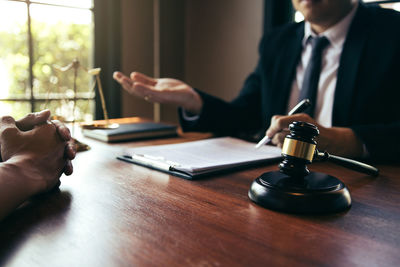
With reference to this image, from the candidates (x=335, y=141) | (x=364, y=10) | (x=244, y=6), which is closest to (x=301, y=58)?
(x=364, y=10)

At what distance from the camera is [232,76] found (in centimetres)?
298

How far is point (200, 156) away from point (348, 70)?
0.88 metres

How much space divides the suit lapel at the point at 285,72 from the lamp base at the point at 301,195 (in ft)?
3.67

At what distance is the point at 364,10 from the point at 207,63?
1673 mm

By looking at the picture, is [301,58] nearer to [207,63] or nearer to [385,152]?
[385,152]

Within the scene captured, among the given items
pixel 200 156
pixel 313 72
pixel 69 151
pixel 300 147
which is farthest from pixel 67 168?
pixel 313 72

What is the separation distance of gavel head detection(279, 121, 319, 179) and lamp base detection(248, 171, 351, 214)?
3 cm

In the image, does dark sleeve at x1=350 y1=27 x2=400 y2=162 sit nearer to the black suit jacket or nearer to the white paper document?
the black suit jacket

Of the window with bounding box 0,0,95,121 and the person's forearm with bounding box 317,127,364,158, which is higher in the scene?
the window with bounding box 0,0,95,121

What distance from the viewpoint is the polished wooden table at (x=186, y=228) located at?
1.65 feet

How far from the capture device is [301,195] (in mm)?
674

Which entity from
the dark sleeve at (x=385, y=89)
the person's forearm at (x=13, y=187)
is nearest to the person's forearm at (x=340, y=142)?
the dark sleeve at (x=385, y=89)

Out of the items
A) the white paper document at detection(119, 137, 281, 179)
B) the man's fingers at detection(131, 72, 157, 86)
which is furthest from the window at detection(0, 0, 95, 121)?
the white paper document at detection(119, 137, 281, 179)

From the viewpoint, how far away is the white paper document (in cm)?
95
